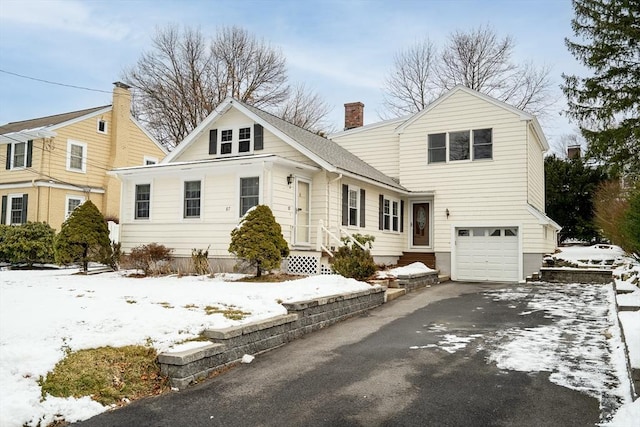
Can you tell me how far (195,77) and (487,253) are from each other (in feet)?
72.9

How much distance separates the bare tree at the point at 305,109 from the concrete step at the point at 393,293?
23.4 m

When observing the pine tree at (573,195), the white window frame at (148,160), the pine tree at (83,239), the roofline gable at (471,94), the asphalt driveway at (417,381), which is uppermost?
the roofline gable at (471,94)

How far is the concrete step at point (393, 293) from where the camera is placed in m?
12.4

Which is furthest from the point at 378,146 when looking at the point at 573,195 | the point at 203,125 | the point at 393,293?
the point at 573,195

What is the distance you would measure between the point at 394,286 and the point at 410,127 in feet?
27.1

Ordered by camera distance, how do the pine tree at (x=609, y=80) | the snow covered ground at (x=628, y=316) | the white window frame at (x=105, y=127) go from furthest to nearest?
the white window frame at (x=105, y=127) → the pine tree at (x=609, y=80) → the snow covered ground at (x=628, y=316)

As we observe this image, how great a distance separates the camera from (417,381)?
5547 mm

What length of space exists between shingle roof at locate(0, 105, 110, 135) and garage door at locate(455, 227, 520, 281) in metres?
19.4

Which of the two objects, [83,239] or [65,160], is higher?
[65,160]

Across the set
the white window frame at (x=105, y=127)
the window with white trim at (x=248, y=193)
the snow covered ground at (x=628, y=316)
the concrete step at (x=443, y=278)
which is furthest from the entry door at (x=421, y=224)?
the white window frame at (x=105, y=127)

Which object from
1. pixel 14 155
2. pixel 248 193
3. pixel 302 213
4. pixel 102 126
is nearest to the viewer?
pixel 248 193

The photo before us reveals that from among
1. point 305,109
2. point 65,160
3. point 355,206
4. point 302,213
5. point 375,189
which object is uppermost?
point 305,109

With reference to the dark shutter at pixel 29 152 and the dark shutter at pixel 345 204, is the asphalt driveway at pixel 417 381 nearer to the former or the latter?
the dark shutter at pixel 345 204

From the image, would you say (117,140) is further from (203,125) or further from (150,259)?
(150,259)
